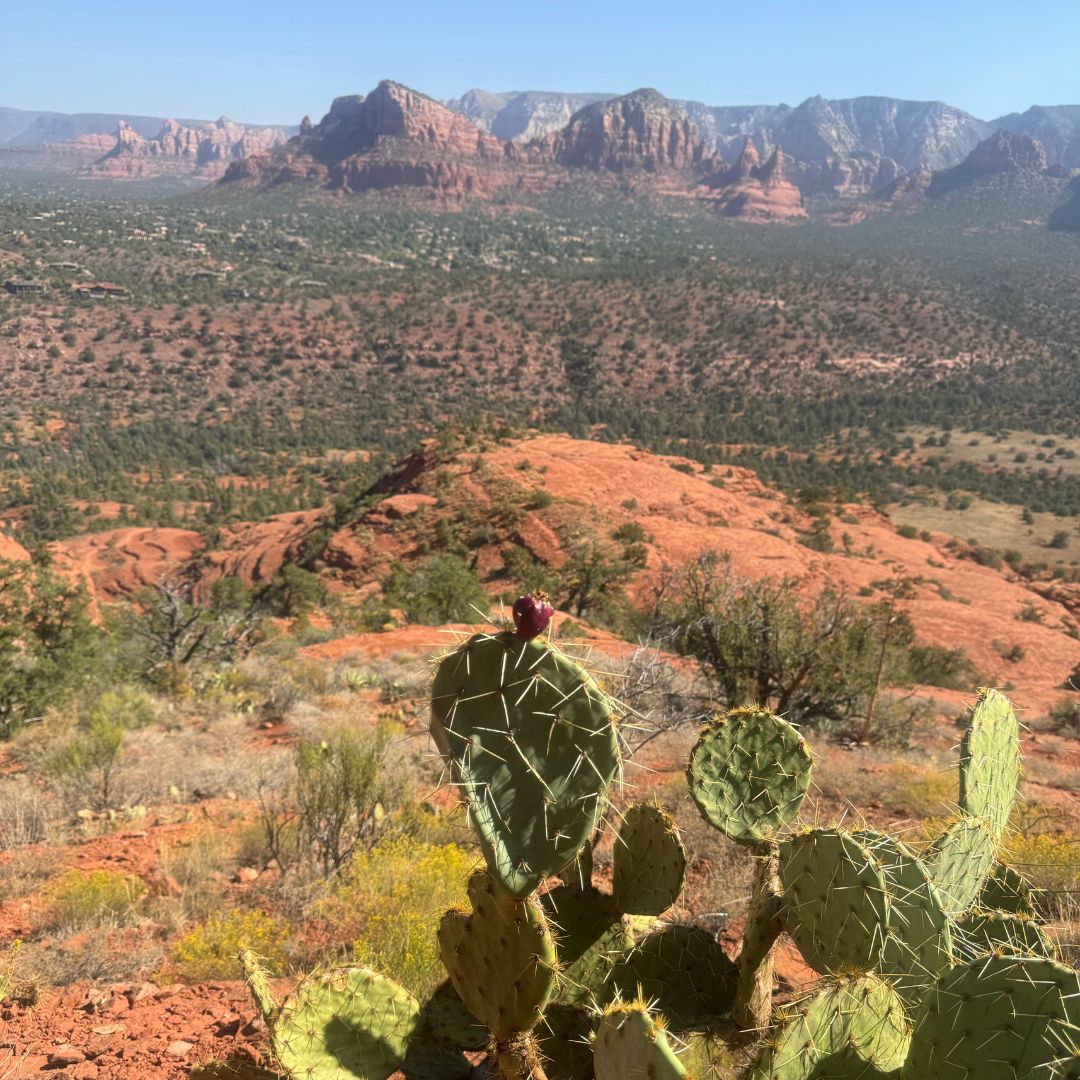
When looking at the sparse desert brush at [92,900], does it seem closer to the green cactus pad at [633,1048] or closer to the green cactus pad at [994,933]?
the green cactus pad at [633,1048]

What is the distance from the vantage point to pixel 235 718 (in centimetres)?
896

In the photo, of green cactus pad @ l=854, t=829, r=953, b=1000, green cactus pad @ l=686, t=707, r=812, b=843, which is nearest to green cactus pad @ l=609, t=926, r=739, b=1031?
green cactus pad @ l=686, t=707, r=812, b=843

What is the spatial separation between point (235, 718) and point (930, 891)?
326 inches

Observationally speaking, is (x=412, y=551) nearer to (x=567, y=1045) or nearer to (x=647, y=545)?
(x=647, y=545)

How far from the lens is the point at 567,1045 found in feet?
8.55

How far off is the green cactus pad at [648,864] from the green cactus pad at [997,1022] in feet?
2.56

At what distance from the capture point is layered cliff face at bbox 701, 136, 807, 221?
534 ft

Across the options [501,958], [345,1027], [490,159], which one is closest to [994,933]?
[501,958]

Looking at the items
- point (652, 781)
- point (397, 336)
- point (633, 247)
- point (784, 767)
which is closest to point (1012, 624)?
point (652, 781)

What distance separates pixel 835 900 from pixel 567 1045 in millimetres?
1094

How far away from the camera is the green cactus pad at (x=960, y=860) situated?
2502 mm

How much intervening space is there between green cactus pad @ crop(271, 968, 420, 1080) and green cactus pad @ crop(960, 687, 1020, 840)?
80.6 inches

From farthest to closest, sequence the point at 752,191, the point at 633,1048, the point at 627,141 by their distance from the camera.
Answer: the point at 627,141
the point at 752,191
the point at 633,1048

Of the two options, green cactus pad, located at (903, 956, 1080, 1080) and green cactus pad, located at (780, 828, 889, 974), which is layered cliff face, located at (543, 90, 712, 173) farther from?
green cactus pad, located at (903, 956, 1080, 1080)
